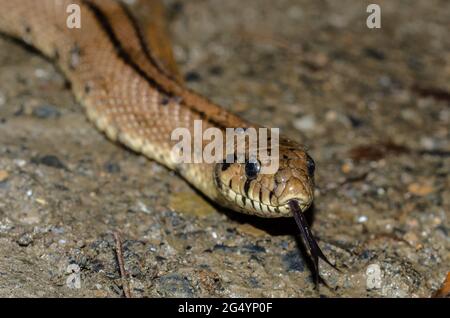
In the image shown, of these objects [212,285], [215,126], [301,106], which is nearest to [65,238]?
[212,285]

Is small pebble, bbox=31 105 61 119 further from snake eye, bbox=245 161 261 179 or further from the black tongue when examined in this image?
the black tongue

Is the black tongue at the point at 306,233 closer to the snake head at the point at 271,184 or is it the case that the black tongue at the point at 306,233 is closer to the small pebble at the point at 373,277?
the snake head at the point at 271,184

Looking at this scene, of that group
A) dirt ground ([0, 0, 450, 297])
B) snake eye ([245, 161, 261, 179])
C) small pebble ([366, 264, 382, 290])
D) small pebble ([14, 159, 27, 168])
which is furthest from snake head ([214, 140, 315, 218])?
small pebble ([14, 159, 27, 168])

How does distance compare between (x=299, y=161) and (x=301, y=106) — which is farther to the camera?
(x=301, y=106)

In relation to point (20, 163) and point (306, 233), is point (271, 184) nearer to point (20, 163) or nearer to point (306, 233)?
point (306, 233)

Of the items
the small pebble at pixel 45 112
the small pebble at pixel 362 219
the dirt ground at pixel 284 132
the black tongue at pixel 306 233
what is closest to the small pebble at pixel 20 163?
the dirt ground at pixel 284 132

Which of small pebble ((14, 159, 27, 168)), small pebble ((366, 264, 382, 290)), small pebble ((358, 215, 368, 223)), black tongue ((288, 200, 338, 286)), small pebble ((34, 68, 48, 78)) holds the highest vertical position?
small pebble ((34, 68, 48, 78))
